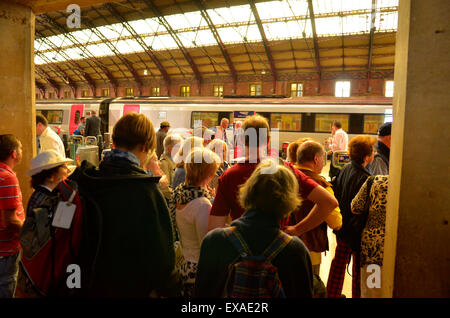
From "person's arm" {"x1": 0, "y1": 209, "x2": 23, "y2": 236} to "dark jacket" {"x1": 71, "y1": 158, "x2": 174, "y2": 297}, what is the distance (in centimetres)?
112

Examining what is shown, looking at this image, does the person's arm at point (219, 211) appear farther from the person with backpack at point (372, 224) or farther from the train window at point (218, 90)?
the train window at point (218, 90)

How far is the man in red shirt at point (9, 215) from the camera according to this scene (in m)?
2.10

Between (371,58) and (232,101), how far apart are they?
11.7 metres

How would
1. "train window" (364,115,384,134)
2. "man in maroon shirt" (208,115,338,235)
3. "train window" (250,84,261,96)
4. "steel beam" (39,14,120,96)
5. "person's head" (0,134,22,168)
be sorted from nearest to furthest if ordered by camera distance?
1. "man in maroon shirt" (208,115,338,235)
2. "person's head" (0,134,22,168)
3. "train window" (364,115,384,134)
4. "steel beam" (39,14,120,96)
5. "train window" (250,84,261,96)

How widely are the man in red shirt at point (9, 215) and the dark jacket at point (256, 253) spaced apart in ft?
5.43

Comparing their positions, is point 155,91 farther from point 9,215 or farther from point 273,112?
point 9,215

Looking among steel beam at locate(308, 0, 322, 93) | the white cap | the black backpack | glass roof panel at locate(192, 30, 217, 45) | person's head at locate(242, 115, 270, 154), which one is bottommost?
the black backpack

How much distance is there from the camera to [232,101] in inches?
510

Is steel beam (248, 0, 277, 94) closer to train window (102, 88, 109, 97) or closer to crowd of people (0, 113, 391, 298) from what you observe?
crowd of people (0, 113, 391, 298)

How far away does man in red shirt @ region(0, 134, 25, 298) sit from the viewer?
6.88ft

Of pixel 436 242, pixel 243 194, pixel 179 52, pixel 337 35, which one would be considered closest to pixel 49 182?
pixel 243 194

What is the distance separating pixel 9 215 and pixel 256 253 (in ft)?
6.39

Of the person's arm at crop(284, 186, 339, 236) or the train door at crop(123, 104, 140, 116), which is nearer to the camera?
the person's arm at crop(284, 186, 339, 236)

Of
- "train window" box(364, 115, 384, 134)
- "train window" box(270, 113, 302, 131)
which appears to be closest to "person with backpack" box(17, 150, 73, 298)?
"train window" box(270, 113, 302, 131)
